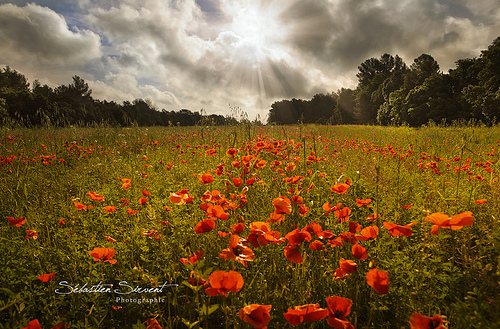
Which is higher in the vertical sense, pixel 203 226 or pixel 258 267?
pixel 203 226

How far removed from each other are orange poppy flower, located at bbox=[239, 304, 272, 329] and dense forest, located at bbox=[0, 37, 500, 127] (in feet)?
11.5

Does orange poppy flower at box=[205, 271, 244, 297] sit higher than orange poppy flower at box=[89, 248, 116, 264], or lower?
higher

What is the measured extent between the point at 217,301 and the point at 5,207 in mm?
2688

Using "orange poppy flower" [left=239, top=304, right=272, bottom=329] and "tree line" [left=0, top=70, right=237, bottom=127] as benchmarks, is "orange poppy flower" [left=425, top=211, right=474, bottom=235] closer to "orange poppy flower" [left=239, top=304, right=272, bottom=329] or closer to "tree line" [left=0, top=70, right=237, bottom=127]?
"orange poppy flower" [left=239, top=304, right=272, bottom=329]

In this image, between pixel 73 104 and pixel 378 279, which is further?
pixel 73 104

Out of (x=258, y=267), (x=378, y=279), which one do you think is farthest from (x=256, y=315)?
(x=258, y=267)

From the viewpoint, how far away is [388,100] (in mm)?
36719

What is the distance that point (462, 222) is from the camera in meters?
0.88

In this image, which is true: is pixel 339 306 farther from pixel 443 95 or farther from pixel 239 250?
pixel 443 95

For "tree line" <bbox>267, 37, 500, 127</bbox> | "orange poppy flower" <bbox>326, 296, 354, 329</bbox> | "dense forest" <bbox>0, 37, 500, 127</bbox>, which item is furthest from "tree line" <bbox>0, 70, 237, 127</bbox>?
"orange poppy flower" <bbox>326, 296, 354, 329</bbox>

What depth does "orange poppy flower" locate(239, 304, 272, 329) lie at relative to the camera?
70cm

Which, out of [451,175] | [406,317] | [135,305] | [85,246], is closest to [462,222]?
[406,317]

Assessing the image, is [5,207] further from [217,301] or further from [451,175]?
[451,175]

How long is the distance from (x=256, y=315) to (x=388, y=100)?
4331 centimetres
